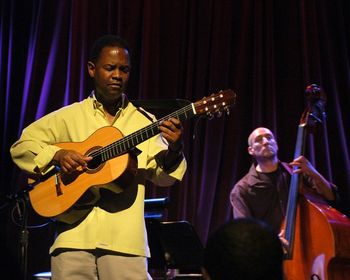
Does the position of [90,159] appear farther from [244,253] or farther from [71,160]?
[244,253]

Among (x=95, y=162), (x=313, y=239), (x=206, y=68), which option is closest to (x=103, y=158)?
(x=95, y=162)

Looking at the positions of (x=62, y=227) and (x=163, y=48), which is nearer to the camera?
(x=62, y=227)

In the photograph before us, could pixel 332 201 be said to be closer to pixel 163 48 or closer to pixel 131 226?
pixel 163 48

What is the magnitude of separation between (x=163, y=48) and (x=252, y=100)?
962mm

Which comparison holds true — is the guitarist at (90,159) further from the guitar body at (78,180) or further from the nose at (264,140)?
the nose at (264,140)

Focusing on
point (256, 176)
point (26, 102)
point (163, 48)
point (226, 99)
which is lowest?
point (256, 176)

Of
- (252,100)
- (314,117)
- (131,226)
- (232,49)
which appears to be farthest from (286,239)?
(232,49)

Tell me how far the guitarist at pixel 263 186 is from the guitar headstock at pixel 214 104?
6.52 feet

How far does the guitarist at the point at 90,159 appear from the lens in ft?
8.86

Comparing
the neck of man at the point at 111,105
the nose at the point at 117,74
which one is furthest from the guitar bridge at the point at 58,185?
the nose at the point at 117,74

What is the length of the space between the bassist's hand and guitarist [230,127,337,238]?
2.20 meters

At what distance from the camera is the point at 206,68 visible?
17.8ft

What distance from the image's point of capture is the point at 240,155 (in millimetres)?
5477

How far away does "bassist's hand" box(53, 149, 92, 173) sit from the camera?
283 centimetres
